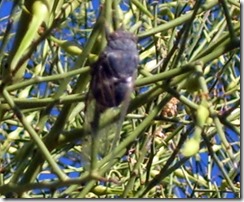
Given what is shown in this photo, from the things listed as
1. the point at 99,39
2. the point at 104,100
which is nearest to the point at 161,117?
the point at 99,39

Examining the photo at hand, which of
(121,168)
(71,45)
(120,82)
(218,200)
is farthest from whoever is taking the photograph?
(121,168)

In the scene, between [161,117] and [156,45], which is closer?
[161,117]

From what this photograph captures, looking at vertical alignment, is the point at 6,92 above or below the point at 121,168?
below

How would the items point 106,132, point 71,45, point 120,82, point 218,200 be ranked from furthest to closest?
point 218,200
point 71,45
point 106,132
point 120,82

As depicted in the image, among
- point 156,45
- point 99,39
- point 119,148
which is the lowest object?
point 119,148

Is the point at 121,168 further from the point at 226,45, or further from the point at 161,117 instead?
the point at 226,45
